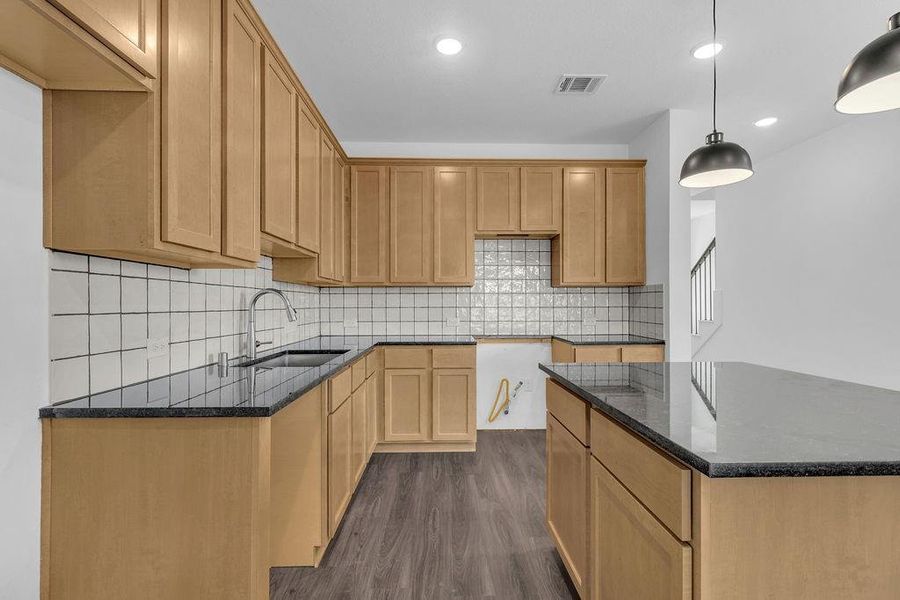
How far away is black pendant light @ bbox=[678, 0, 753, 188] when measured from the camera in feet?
6.14

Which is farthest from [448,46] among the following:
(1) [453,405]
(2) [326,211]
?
(1) [453,405]

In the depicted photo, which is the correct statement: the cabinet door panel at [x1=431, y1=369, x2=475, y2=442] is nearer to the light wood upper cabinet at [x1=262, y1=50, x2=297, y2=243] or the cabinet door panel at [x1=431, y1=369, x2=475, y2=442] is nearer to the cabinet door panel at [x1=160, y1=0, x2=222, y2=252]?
the light wood upper cabinet at [x1=262, y1=50, x2=297, y2=243]

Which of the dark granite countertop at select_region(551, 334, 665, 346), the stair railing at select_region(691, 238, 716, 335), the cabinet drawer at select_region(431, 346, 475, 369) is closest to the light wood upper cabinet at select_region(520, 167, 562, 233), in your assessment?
the dark granite countertop at select_region(551, 334, 665, 346)

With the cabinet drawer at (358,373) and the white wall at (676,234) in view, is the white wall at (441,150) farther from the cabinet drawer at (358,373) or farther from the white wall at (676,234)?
the cabinet drawer at (358,373)

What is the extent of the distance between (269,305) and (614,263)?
2763 millimetres

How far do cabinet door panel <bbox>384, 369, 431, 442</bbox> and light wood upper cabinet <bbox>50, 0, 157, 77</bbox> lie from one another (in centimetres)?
270

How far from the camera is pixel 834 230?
12.1 ft

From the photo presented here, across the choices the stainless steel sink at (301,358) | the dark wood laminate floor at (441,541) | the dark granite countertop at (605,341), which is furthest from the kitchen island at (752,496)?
the dark granite countertop at (605,341)

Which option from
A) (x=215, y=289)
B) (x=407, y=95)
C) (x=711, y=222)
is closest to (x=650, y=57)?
(x=407, y=95)

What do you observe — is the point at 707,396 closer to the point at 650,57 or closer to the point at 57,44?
the point at 57,44

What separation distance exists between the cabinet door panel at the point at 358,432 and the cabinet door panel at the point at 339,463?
3.3 inches

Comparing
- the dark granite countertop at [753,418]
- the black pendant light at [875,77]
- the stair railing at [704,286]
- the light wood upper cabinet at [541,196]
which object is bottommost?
the dark granite countertop at [753,418]

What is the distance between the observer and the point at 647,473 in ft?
3.59

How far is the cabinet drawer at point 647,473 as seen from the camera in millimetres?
930
